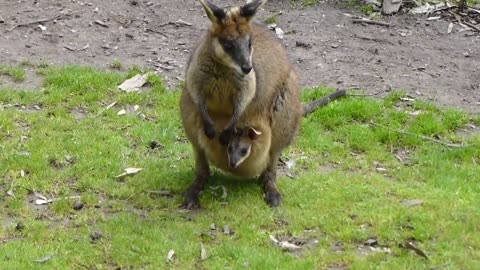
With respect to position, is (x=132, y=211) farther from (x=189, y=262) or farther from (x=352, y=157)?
(x=352, y=157)

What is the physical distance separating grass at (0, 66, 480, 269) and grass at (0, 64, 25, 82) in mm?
289

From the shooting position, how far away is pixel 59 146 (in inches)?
269

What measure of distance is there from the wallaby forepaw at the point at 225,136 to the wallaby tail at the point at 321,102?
1852mm

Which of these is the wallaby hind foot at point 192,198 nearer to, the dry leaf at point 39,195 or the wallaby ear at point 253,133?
the wallaby ear at point 253,133

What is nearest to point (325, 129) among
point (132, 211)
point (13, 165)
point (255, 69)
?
point (255, 69)

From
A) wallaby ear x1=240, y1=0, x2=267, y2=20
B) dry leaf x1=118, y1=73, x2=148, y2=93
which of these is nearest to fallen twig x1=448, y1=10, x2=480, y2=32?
dry leaf x1=118, y1=73, x2=148, y2=93

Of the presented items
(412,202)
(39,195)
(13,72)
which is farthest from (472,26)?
(39,195)

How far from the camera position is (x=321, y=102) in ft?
25.7

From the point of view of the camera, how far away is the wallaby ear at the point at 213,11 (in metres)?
5.54

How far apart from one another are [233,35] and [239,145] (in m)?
0.85

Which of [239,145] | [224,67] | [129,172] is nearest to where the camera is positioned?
[224,67]

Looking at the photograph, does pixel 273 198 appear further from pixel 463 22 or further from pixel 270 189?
pixel 463 22

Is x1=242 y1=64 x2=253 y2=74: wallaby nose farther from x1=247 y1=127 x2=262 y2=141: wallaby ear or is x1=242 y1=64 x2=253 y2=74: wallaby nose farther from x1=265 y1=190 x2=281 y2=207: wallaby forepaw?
x1=265 y1=190 x2=281 y2=207: wallaby forepaw

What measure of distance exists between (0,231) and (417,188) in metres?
3.06
